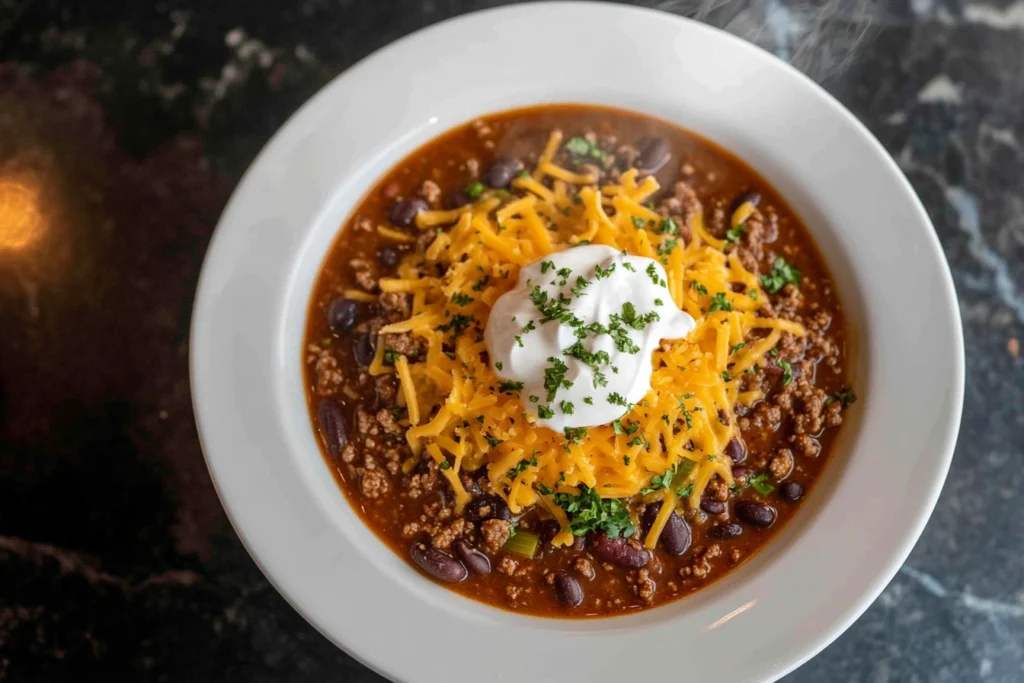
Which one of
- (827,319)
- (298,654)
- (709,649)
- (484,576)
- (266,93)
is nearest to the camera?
(709,649)

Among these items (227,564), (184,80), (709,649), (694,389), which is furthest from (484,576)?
(184,80)

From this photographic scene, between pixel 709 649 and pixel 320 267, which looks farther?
pixel 320 267

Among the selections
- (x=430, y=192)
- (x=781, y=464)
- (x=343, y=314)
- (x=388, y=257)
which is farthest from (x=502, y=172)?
(x=781, y=464)

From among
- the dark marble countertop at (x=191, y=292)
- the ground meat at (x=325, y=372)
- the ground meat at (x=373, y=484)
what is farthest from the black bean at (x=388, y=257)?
the dark marble countertop at (x=191, y=292)

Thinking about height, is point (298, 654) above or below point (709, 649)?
below

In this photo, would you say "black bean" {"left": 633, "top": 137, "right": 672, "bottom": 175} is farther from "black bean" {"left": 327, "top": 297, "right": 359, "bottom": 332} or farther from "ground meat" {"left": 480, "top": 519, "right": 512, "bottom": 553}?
"ground meat" {"left": 480, "top": 519, "right": 512, "bottom": 553}

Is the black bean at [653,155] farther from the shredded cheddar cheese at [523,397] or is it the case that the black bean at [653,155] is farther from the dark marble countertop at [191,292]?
the dark marble countertop at [191,292]

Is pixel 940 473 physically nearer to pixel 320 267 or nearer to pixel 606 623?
pixel 606 623

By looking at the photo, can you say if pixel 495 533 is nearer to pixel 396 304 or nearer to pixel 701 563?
pixel 701 563
